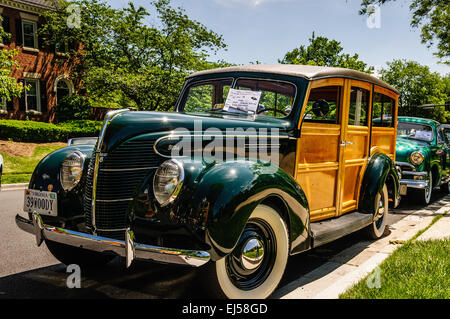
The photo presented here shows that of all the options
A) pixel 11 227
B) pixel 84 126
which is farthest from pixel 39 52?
pixel 11 227

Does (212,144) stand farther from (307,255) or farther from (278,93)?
(307,255)

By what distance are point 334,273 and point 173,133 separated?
211 centimetres

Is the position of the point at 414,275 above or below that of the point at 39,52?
below

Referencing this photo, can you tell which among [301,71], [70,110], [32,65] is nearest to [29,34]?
[32,65]

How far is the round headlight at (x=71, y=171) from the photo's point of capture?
3.08 m

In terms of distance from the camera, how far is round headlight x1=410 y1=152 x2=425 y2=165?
7.34m

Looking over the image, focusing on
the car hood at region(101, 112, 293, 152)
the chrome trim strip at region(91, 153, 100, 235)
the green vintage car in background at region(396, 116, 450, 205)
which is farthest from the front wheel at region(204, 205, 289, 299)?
the green vintage car in background at region(396, 116, 450, 205)

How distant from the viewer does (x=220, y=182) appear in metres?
2.42

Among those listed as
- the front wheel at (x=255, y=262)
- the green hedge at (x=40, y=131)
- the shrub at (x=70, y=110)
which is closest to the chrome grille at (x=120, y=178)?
the front wheel at (x=255, y=262)

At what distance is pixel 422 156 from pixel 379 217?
11.0ft

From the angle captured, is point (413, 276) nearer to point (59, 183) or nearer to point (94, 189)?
point (94, 189)

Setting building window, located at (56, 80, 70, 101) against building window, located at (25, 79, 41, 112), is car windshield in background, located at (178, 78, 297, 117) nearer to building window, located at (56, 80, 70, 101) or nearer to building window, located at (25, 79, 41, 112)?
building window, located at (25, 79, 41, 112)

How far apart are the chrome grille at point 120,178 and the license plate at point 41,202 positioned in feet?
2.02
